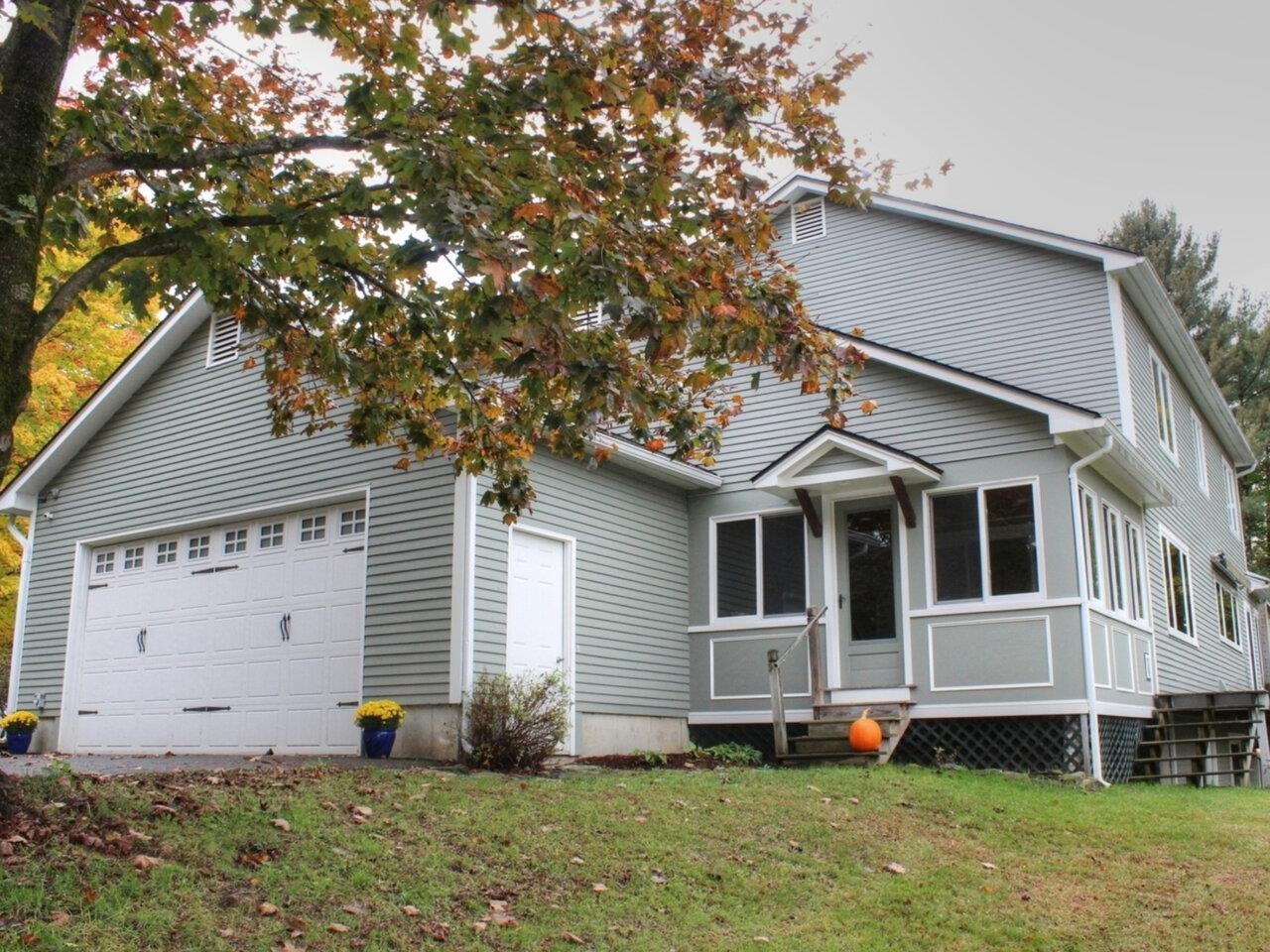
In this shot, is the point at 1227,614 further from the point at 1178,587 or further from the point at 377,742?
the point at 377,742

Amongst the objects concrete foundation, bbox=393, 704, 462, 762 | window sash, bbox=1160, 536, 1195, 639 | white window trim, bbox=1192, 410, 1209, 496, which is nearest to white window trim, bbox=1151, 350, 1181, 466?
window sash, bbox=1160, 536, 1195, 639

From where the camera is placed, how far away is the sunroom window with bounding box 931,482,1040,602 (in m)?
12.7

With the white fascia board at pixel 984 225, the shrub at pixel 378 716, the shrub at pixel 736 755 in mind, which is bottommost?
the shrub at pixel 736 755

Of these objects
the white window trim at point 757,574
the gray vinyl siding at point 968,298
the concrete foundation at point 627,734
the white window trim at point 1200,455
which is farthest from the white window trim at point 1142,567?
the concrete foundation at point 627,734

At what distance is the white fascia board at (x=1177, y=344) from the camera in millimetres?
14984

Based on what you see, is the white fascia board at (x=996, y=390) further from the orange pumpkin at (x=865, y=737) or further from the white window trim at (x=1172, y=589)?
the white window trim at (x=1172, y=589)

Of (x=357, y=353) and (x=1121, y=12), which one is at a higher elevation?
→ (x=1121, y=12)

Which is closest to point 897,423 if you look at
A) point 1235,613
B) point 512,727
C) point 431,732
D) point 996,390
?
point 996,390

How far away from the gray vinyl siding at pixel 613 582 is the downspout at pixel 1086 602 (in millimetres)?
4771

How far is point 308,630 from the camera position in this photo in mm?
12922

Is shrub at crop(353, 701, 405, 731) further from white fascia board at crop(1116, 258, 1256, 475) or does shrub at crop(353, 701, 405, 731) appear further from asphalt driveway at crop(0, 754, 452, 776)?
white fascia board at crop(1116, 258, 1256, 475)

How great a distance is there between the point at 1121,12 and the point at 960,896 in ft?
95.6

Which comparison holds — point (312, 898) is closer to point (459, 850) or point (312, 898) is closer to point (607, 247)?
point (459, 850)

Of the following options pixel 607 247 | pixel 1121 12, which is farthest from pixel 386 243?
pixel 1121 12
